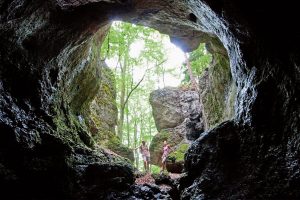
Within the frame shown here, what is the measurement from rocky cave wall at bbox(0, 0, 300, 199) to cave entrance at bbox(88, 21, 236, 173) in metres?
5.17

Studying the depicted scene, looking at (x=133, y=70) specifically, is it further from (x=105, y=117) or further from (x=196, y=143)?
(x=196, y=143)

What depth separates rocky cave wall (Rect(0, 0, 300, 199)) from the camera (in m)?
5.90

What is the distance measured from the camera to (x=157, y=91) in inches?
1123

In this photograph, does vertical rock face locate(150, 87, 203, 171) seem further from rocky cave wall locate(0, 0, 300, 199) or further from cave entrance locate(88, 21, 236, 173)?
rocky cave wall locate(0, 0, 300, 199)

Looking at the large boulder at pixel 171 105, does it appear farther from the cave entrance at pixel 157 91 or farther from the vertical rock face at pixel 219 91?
the vertical rock face at pixel 219 91

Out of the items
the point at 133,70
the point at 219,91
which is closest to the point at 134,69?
the point at 133,70

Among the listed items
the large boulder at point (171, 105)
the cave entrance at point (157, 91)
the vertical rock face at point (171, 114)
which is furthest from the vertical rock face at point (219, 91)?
the large boulder at point (171, 105)

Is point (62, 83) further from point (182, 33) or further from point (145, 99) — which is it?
point (145, 99)

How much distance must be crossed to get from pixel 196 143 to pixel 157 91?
1956cm

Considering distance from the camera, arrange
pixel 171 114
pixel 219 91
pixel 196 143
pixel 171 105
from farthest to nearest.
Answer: pixel 171 105, pixel 171 114, pixel 219 91, pixel 196 143

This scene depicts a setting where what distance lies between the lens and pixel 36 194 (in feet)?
23.2

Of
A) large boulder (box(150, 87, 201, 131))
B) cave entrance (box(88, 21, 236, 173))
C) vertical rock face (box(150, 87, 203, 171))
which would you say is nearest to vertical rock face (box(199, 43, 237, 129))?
cave entrance (box(88, 21, 236, 173))

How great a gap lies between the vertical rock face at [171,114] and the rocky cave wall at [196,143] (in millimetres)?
13502

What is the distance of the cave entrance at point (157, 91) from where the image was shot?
15.7m
